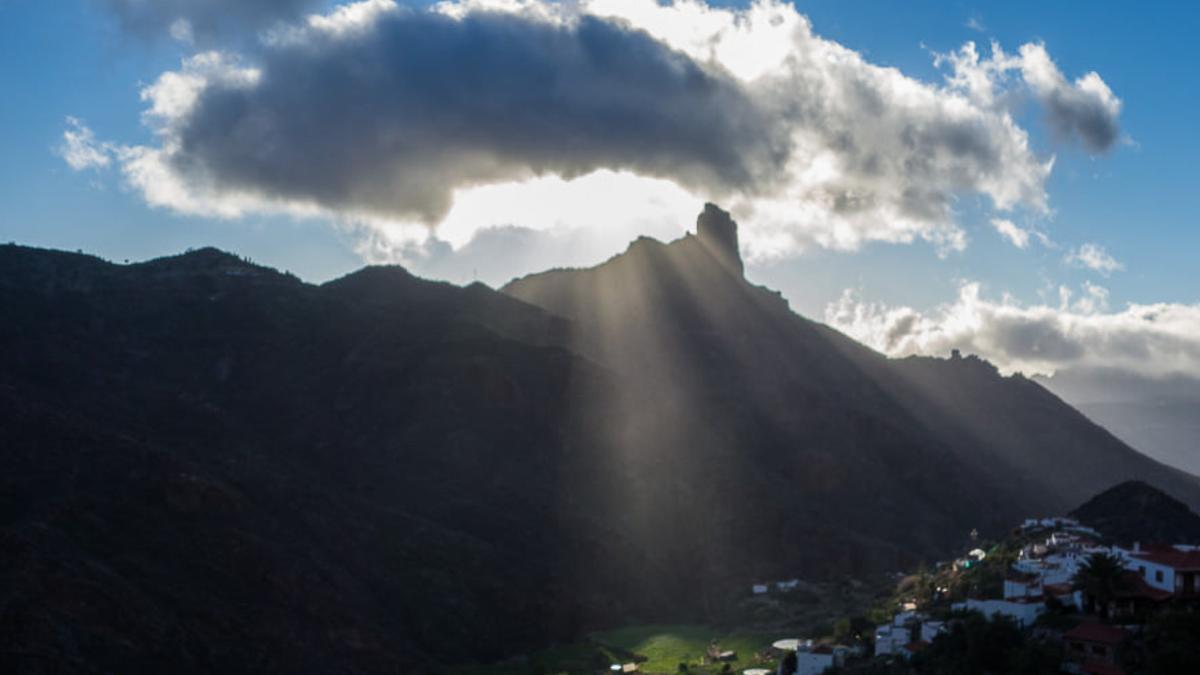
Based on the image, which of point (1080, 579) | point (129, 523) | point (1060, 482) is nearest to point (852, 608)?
point (1080, 579)

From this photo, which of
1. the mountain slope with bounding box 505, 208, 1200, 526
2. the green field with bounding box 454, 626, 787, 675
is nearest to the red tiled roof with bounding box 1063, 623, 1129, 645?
the green field with bounding box 454, 626, 787, 675

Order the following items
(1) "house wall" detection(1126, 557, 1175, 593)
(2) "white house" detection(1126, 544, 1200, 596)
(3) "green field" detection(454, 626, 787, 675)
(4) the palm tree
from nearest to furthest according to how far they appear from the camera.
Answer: (4) the palm tree < (2) "white house" detection(1126, 544, 1200, 596) < (1) "house wall" detection(1126, 557, 1175, 593) < (3) "green field" detection(454, 626, 787, 675)

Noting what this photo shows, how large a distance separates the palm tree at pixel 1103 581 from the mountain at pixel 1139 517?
22.8 meters

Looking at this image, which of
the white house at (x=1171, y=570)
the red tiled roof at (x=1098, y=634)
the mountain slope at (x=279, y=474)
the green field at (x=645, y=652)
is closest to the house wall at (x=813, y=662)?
the green field at (x=645, y=652)

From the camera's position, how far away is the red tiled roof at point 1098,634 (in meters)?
48.3

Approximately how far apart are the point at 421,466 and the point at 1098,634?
240ft

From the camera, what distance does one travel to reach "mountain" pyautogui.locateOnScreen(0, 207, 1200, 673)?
72.8 metres

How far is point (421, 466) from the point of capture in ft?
364

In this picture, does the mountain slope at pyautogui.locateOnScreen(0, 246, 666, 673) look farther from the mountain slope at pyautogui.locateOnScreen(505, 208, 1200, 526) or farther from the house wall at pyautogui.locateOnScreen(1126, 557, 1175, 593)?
the house wall at pyautogui.locateOnScreen(1126, 557, 1175, 593)

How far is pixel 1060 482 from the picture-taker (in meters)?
180

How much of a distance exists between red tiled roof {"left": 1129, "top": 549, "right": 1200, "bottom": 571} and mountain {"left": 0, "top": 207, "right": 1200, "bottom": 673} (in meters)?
44.6

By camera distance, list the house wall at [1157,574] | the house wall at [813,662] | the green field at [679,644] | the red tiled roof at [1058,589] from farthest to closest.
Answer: the green field at [679,644] → the house wall at [813,662] → the red tiled roof at [1058,589] → the house wall at [1157,574]

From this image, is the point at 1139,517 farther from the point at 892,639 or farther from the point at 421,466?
the point at 421,466

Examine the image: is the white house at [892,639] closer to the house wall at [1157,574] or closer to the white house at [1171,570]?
the white house at [1171,570]
